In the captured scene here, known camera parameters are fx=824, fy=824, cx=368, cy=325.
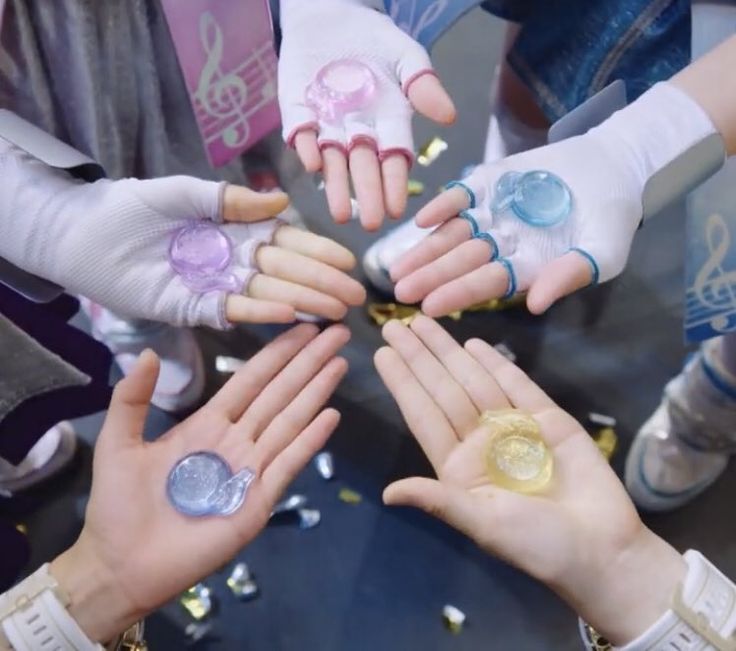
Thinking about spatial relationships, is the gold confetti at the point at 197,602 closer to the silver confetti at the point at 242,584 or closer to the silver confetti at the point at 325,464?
the silver confetti at the point at 242,584

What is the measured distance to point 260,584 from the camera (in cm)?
109

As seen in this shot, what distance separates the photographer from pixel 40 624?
0.71 m

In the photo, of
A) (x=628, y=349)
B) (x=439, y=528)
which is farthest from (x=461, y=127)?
(x=439, y=528)

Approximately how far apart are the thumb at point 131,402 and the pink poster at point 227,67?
1.07ft

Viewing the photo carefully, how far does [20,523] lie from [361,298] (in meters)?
0.62

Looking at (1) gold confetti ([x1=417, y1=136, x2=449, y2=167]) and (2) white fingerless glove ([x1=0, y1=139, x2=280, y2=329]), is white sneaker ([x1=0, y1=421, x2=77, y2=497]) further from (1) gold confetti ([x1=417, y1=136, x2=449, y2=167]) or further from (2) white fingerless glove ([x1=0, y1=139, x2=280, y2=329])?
(1) gold confetti ([x1=417, y1=136, x2=449, y2=167])

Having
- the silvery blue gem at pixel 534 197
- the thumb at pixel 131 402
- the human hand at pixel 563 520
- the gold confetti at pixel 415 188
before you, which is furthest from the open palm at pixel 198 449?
the gold confetti at pixel 415 188

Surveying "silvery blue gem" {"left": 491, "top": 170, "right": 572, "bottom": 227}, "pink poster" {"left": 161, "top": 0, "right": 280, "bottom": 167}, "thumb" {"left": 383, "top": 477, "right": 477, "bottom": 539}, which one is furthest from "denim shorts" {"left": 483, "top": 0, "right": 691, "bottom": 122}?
"thumb" {"left": 383, "top": 477, "right": 477, "bottom": 539}

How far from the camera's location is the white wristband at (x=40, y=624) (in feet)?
2.31

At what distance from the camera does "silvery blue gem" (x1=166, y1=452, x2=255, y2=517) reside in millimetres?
793

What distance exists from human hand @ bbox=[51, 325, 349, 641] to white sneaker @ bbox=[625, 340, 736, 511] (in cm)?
51

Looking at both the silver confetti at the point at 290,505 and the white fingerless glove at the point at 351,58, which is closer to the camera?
the white fingerless glove at the point at 351,58

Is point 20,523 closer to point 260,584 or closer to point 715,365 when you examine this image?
point 260,584

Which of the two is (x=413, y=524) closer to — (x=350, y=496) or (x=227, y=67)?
(x=350, y=496)
